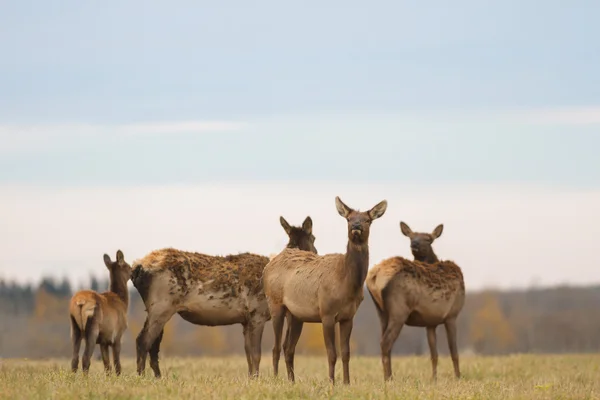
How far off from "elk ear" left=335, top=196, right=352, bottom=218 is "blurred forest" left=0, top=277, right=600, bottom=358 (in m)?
55.9

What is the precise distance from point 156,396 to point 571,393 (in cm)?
676

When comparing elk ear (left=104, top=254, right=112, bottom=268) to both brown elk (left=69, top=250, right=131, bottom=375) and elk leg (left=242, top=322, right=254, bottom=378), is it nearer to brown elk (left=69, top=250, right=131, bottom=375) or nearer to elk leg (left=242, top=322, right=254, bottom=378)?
brown elk (left=69, top=250, right=131, bottom=375)

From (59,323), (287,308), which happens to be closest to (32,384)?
(287,308)

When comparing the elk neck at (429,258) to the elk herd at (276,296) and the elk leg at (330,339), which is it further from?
the elk leg at (330,339)

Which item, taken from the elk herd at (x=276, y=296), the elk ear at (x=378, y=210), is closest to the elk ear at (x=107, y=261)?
the elk herd at (x=276, y=296)

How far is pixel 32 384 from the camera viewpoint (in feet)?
44.6

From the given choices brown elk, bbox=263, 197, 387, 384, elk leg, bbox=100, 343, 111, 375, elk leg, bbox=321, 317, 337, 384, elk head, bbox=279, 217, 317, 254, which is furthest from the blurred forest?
elk leg, bbox=321, 317, 337, 384

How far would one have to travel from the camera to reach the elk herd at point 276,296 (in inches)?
644

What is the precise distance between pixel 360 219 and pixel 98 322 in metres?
6.47

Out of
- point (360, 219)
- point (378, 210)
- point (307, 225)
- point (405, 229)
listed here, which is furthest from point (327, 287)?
point (405, 229)

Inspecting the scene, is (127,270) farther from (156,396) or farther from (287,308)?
(156,396)

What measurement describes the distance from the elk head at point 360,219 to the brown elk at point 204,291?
9.33 feet

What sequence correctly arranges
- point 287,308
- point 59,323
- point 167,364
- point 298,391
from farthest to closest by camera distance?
point 59,323, point 167,364, point 287,308, point 298,391

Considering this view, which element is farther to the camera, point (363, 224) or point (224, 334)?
point (224, 334)
